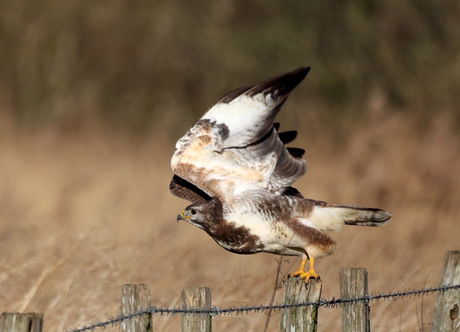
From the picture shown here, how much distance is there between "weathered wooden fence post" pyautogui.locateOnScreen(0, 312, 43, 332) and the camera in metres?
3.89

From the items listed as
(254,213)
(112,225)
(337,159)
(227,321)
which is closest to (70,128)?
(112,225)

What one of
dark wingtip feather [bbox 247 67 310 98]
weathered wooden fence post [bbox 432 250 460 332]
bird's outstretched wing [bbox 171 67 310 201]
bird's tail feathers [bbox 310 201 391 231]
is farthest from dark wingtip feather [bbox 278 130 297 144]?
weathered wooden fence post [bbox 432 250 460 332]

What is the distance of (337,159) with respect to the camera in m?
10.1

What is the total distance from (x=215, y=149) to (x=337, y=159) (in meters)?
4.18

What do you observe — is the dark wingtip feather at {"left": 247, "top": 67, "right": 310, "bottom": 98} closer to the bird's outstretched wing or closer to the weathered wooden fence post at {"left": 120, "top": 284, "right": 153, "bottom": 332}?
the bird's outstretched wing

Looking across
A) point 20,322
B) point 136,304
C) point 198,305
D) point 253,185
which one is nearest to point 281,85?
point 253,185

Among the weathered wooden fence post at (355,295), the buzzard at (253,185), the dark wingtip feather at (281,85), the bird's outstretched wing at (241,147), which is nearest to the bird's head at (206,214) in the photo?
the buzzard at (253,185)

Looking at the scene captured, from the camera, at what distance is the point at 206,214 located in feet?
19.1

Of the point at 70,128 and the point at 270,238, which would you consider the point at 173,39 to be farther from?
the point at 270,238

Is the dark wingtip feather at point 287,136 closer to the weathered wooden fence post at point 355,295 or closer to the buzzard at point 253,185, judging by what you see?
the buzzard at point 253,185

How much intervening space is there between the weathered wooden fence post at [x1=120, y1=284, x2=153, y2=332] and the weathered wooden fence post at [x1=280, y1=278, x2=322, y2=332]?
2.55ft

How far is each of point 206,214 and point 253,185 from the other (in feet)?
1.26

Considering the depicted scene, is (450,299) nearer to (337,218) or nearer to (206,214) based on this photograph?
(337,218)

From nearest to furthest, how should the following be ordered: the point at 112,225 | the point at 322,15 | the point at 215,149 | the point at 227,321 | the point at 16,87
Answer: the point at 215,149
the point at 227,321
the point at 112,225
the point at 16,87
the point at 322,15
